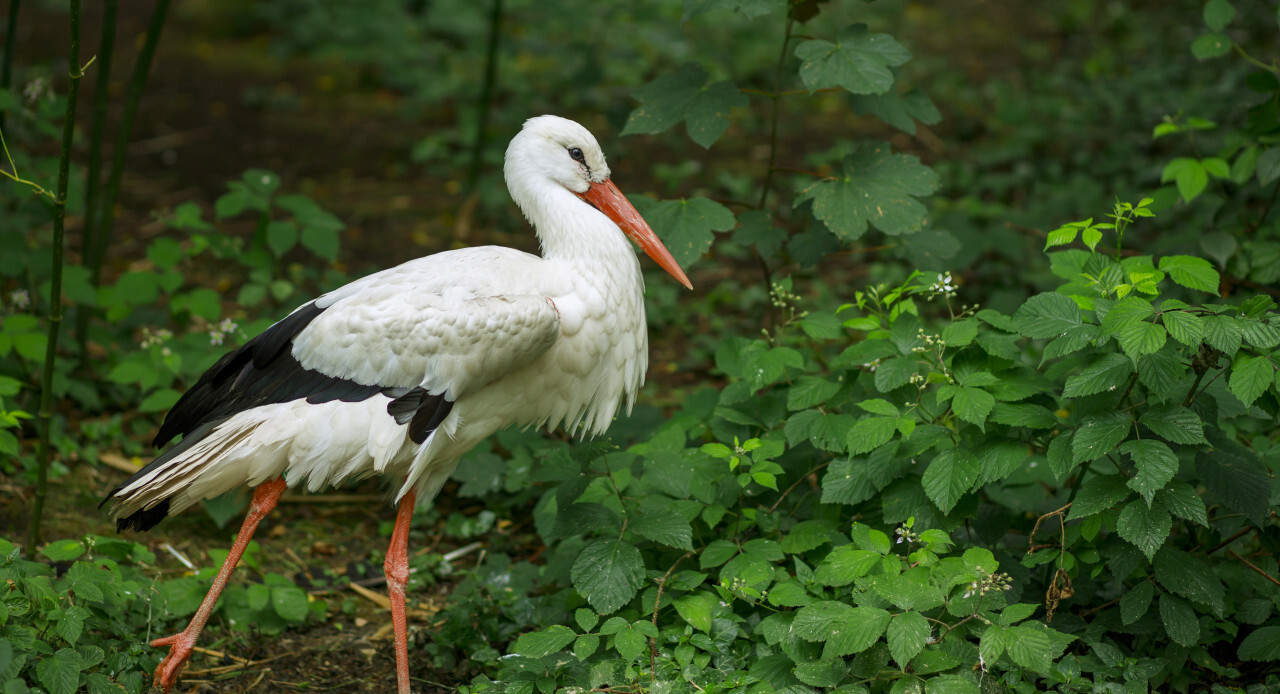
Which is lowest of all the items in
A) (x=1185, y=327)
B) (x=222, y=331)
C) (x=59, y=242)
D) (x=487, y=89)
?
(x=487, y=89)

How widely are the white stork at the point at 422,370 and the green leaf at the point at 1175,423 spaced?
1300mm

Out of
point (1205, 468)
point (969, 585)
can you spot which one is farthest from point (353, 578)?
point (1205, 468)

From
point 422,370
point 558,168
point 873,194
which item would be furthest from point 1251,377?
point 422,370

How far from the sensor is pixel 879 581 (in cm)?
261

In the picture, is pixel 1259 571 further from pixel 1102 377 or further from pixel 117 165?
pixel 117 165

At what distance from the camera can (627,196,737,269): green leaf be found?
339cm

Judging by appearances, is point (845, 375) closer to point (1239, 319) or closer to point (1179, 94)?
point (1239, 319)

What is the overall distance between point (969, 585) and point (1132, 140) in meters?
4.64

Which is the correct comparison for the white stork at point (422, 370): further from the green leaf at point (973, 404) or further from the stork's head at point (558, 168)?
the green leaf at point (973, 404)

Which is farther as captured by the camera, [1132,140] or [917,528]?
[1132,140]

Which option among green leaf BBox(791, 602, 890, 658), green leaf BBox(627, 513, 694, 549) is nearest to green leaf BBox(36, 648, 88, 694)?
green leaf BBox(627, 513, 694, 549)

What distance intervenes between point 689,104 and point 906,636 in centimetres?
187

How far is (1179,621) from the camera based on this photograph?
263 cm

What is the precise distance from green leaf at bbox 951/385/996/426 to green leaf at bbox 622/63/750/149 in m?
1.18
